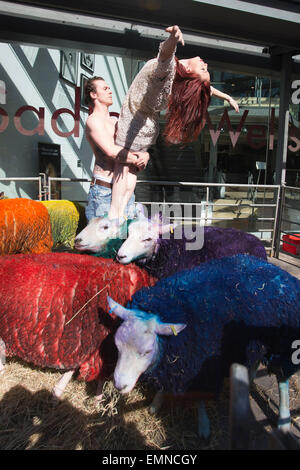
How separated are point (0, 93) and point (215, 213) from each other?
398 cm

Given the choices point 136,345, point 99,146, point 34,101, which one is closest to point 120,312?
point 136,345

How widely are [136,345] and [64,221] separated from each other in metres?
1.96

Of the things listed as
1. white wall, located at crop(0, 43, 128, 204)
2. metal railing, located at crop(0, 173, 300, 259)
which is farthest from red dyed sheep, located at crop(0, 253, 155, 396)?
white wall, located at crop(0, 43, 128, 204)

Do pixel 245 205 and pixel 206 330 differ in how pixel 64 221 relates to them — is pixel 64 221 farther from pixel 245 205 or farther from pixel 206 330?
pixel 245 205

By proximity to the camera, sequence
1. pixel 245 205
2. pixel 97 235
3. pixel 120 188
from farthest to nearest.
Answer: pixel 245 205, pixel 120 188, pixel 97 235

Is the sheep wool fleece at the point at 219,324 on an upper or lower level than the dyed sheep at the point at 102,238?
lower

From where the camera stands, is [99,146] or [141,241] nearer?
[141,241]

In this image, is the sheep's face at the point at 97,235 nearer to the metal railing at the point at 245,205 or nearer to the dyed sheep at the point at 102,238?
the dyed sheep at the point at 102,238

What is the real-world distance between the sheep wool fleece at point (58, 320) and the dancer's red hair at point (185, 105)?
1.09 m

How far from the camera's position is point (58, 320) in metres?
1.68

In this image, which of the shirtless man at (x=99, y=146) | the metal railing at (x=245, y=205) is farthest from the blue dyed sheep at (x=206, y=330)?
the metal railing at (x=245, y=205)

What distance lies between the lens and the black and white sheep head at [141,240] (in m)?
1.96

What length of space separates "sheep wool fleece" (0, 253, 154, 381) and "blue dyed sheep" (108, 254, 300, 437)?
0.75 feet
